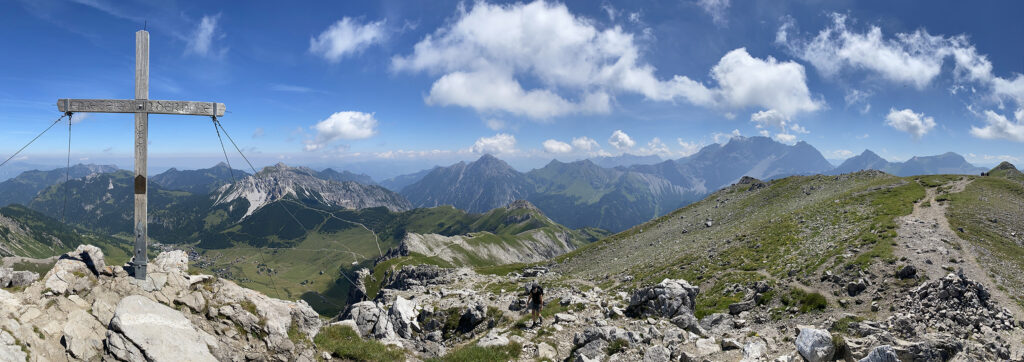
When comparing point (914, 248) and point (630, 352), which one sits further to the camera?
point (914, 248)

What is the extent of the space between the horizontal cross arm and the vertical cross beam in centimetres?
15

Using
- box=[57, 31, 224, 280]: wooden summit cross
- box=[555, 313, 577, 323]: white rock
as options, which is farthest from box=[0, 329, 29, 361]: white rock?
box=[555, 313, 577, 323]: white rock

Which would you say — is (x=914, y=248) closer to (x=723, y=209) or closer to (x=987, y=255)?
(x=987, y=255)

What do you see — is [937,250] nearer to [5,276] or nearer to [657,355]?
[657,355]

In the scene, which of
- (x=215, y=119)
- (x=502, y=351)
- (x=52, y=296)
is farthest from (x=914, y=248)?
(x=52, y=296)

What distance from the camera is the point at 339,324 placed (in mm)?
17062

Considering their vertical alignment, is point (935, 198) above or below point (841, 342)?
above

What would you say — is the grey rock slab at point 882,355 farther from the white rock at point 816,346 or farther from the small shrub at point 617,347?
the small shrub at point 617,347

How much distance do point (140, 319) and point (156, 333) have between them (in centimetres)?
90

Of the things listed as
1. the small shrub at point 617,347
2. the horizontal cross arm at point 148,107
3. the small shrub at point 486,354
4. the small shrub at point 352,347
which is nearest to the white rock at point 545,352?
the small shrub at point 486,354

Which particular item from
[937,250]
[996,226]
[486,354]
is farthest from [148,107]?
[996,226]

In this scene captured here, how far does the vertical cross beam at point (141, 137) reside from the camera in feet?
41.0

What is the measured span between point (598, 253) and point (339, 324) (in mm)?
74238

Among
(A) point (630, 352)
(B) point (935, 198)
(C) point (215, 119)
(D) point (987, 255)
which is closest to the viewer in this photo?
(C) point (215, 119)
